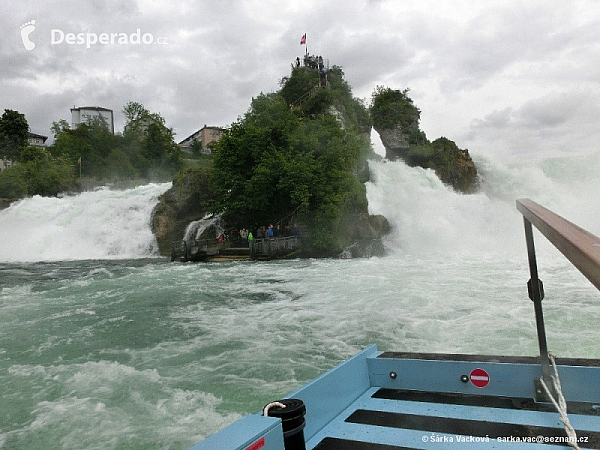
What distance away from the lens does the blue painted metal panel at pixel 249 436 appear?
6.04ft

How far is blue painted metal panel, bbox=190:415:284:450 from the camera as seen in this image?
1842mm

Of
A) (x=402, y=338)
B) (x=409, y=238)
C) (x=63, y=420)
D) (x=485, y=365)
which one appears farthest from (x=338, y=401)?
(x=409, y=238)

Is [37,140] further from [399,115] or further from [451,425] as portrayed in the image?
[451,425]

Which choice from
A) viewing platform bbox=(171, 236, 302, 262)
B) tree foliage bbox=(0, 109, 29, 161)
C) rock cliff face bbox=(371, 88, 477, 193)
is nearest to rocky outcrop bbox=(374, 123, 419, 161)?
rock cliff face bbox=(371, 88, 477, 193)

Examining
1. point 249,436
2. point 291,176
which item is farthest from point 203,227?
point 249,436

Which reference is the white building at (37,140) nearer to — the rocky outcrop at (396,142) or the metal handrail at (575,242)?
the rocky outcrop at (396,142)

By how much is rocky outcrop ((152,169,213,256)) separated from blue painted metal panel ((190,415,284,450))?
2785cm

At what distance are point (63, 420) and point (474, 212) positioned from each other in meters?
30.7

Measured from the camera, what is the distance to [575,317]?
1001 cm

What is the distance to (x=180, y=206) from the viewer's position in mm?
30578

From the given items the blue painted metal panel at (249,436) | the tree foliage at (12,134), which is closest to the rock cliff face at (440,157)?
the tree foliage at (12,134)

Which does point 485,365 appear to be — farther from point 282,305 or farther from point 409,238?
point 409,238

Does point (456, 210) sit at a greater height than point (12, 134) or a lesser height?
lesser

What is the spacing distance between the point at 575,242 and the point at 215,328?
9.41 metres
